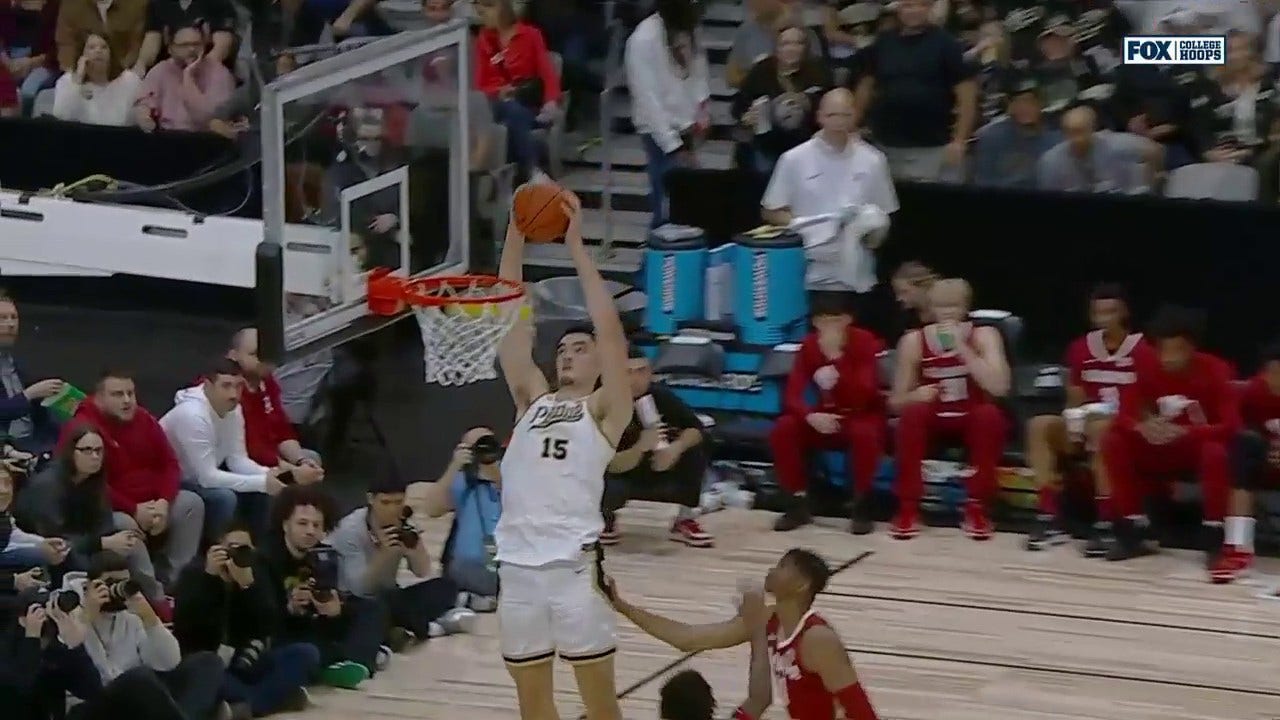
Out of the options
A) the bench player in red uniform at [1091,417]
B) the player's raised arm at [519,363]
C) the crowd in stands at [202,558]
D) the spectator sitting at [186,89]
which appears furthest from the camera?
the spectator sitting at [186,89]

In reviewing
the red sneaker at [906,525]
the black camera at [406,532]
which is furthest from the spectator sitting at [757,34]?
the black camera at [406,532]

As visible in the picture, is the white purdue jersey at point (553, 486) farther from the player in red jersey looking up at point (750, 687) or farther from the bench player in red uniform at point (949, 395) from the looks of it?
the bench player in red uniform at point (949, 395)

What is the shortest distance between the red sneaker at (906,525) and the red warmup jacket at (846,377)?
0.54 m

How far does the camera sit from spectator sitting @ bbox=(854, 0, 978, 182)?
1347 centimetres

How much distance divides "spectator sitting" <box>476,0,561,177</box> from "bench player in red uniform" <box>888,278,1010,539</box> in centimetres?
328

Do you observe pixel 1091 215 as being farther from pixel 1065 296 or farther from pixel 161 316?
pixel 161 316

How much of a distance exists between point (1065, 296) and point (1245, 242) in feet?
3.27

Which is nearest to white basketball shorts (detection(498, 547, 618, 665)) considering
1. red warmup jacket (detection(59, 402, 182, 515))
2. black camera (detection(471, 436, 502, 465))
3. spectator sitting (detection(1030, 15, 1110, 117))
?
black camera (detection(471, 436, 502, 465))

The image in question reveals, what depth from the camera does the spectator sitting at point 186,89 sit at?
15242mm

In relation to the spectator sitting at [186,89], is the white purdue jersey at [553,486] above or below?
below

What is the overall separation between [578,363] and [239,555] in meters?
1.87

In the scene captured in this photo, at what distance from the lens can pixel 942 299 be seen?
11.9m

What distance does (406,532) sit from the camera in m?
10.2

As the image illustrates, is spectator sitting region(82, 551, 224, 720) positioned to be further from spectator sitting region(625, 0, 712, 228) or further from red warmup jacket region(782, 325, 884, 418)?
spectator sitting region(625, 0, 712, 228)
